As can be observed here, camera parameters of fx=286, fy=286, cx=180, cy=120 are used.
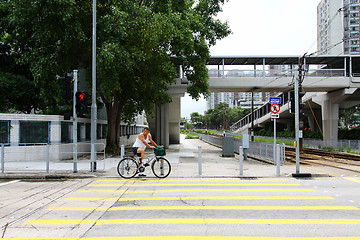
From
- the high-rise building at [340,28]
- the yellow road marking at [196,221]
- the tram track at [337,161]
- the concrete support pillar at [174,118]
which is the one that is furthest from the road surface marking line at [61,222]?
the high-rise building at [340,28]

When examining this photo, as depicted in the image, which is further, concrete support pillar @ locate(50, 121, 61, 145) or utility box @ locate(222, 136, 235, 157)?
utility box @ locate(222, 136, 235, 157)

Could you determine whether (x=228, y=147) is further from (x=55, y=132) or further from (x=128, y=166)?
(x=55, y=132)

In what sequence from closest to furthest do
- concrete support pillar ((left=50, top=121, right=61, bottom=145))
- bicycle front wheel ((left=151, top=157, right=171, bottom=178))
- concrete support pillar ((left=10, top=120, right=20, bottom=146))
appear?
bicycle front wheel ((left=151, top=157, right=171, bottom=178))
concrete support pillar ((left=10, top=120, right=20, bottom=146))
concrete support pillar ((left=50, top=121, right=61, bottom=145))

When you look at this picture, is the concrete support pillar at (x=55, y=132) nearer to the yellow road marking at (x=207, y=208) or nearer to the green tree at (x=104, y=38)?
the green tree at (x=104, y=38)

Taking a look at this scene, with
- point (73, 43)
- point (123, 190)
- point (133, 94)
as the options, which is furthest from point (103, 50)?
point (123, 190)

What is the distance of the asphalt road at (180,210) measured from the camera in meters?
4.79

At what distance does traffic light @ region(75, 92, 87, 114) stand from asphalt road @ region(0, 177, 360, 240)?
3.23m

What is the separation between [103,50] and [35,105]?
34.1ft

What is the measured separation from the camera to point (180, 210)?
241 inches

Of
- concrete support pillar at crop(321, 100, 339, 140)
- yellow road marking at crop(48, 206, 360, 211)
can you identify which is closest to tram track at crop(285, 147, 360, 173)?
yellow road marking at crop(48, 206, 360, 211)

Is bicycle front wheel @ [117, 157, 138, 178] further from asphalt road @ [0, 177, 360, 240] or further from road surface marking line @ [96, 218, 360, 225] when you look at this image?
road surface marking line @ [96, 218, 360, 225]

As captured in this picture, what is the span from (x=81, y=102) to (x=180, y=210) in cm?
732

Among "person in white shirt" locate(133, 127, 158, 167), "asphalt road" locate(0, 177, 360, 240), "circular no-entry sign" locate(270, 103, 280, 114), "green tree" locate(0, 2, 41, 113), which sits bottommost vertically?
"asphalt road" locate(0, 177, 360, 240)

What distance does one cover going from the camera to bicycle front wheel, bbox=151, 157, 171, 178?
10567 millimetres
